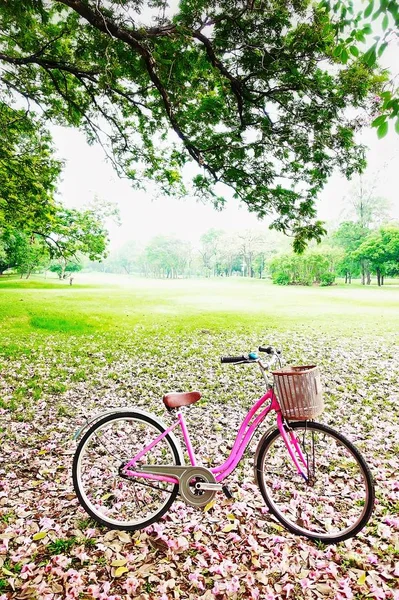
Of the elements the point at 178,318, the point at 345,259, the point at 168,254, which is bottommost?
the point at 178,318

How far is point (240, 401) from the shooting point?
7109mm

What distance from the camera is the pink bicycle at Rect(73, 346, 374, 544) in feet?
9.50

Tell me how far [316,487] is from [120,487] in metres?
2.39

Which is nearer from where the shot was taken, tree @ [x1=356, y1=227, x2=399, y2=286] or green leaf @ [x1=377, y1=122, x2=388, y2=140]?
green leaf @ [x1=377, y1=122, x2=388, y2=140]

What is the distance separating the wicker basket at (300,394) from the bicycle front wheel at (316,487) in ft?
0.86

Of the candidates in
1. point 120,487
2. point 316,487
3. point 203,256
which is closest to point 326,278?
point 316,487

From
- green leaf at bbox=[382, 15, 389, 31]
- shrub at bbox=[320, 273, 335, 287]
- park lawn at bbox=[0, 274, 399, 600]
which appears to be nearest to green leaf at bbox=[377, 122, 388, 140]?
green leaf at bbox=[382, 15, 389, 31]

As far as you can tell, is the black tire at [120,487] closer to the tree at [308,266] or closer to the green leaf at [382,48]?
the green leaf at [382,48]

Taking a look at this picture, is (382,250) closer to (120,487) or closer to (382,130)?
(382,130)

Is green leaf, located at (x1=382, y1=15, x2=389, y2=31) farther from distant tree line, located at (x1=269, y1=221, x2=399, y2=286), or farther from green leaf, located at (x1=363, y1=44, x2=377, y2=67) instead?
distant tree line, located at (x1=269, y1=221, x2=399, y2=286)

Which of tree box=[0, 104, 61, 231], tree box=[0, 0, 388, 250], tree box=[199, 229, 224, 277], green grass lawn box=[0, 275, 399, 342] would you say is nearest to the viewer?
tree box=[0, 0, 388, 250]

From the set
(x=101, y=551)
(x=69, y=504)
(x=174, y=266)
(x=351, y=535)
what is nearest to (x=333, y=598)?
(x=351, y=535)

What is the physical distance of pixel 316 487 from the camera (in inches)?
153

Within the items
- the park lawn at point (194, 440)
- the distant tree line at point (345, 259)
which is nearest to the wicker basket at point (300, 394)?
the park lawn at point (194, 440)
